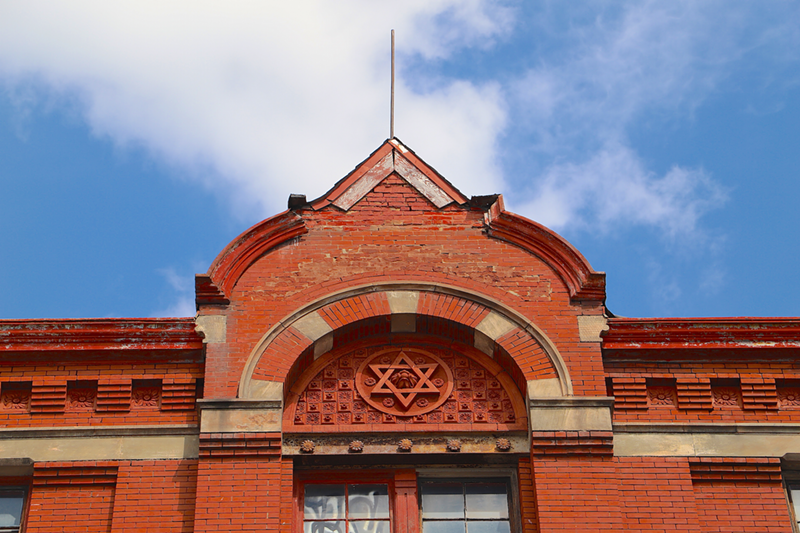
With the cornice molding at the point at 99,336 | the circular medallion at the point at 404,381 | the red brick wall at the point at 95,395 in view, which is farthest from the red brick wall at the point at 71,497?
the circular medallion at the point at 404,381

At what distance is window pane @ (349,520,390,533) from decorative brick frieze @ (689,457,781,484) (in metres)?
3.13

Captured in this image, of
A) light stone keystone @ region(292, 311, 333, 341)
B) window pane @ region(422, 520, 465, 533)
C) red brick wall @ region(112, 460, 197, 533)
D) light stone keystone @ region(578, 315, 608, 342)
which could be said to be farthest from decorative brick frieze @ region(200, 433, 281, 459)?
light stone keystone @ region(578, 315, 608, 342)

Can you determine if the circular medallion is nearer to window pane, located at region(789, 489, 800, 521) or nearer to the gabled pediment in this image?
the gabled pediment

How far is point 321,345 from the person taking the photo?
11648 millimetres

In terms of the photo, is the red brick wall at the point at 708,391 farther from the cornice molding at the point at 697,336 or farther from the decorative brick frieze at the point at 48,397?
the decorative brick frieze at the point at 48,397

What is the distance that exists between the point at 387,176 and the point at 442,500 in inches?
158

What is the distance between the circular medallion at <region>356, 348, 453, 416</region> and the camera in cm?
1142

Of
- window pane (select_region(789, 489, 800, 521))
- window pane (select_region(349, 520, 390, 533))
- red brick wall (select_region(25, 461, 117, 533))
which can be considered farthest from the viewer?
window pane (select_region(789, 489, 800, 521))

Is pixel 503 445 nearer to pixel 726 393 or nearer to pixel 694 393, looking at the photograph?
pixel 694 393

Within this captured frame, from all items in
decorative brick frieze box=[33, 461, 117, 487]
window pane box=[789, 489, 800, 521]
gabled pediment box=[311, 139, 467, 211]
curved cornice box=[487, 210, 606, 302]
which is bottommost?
window pane box=[789, 489, 800, 521]

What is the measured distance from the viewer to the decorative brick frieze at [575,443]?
10.7 meters

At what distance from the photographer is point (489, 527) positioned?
1073 centimetres

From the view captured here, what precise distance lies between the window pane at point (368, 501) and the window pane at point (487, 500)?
0.85 metres

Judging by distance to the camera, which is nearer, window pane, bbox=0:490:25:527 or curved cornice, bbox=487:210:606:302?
window pane, bbox=0:490:25:527
